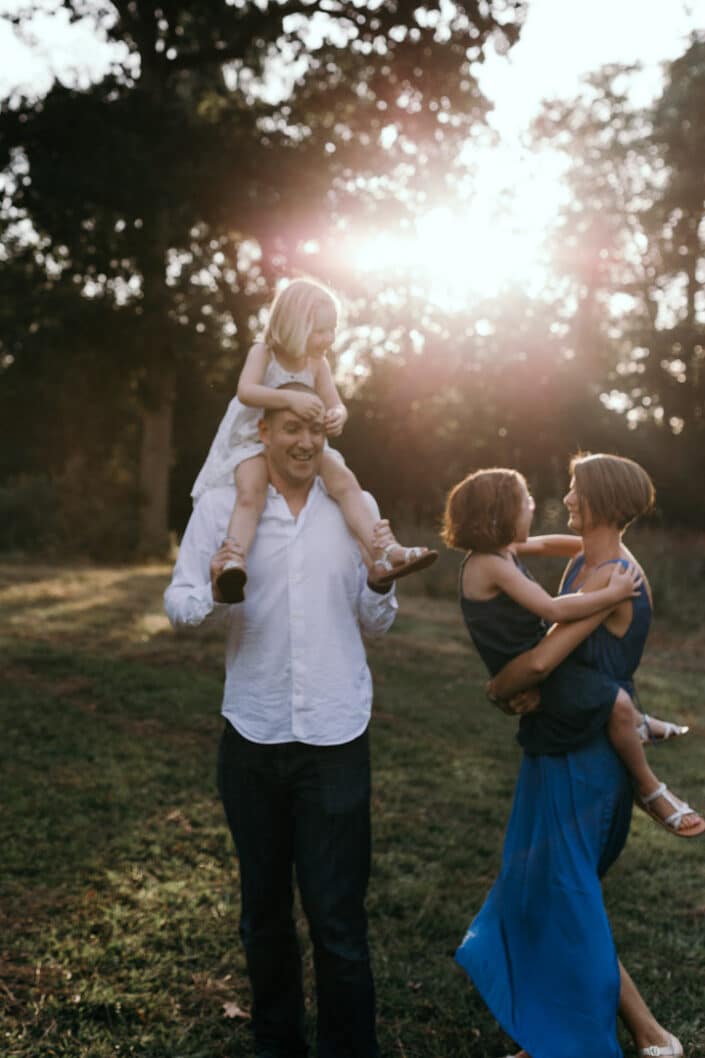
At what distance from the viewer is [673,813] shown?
10.4 ft

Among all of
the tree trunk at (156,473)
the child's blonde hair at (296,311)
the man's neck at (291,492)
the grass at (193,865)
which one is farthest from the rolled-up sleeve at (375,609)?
the tree trunk at (156,473)

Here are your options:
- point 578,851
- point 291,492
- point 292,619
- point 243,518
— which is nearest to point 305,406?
point 291,492

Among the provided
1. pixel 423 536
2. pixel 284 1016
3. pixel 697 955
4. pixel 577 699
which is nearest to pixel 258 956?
pixel 284 1016

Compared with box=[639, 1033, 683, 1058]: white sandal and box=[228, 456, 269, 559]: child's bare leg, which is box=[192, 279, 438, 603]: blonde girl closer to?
box=[228, 456, 269, 559]: child's bare leg

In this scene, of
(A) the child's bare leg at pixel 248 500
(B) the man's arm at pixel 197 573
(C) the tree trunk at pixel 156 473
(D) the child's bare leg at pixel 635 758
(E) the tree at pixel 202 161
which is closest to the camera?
(B) the man's arm at pixel 197 573

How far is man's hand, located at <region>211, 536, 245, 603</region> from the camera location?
2.84m

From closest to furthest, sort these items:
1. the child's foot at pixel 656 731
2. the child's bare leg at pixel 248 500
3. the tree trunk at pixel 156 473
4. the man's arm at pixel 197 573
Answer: the man's arm at pixel 197 573
the child's bare leg at pixel 248 500
the child's foot at pixel 656 731
the tree trunk at pixel 156 473

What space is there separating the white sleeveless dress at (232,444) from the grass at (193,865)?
1.92 metres

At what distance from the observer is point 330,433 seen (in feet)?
10.8

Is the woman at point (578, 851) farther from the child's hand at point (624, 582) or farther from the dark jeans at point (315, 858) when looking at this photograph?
the dark jeans at point (315, 858)

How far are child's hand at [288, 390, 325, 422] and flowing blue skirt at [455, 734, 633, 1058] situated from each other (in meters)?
1.31

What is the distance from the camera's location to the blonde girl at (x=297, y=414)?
3.03 metres

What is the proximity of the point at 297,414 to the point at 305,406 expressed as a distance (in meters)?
0.04

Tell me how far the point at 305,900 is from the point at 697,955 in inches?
82.8
